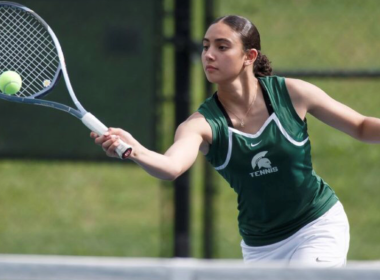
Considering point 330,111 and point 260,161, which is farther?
point 330,111

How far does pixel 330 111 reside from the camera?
4.35 meters

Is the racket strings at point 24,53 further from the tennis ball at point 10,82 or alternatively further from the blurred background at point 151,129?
the blurred background at point 151,129

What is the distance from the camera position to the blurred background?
6184mm

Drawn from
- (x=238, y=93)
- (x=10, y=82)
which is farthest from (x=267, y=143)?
(x=10, y=82)

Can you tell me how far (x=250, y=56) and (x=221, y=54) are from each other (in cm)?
20

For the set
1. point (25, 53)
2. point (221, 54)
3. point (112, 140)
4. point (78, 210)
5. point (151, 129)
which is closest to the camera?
point (112, 140)

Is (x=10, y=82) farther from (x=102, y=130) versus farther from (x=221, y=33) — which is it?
(x=221, y=33)

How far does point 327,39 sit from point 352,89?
58 centimetres

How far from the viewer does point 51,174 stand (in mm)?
9906

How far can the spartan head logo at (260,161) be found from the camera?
4.22 meters

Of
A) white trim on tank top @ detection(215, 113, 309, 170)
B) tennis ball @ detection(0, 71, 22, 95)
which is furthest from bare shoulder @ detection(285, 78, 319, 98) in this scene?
tennis ball @ detection(0, 71, 22, 95)

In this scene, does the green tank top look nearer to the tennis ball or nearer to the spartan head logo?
the spartan head logo

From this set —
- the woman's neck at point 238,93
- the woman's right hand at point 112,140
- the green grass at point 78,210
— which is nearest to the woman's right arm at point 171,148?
the woman's right hand at point 112,140

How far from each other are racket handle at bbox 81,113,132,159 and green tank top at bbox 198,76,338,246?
1.91 feet
